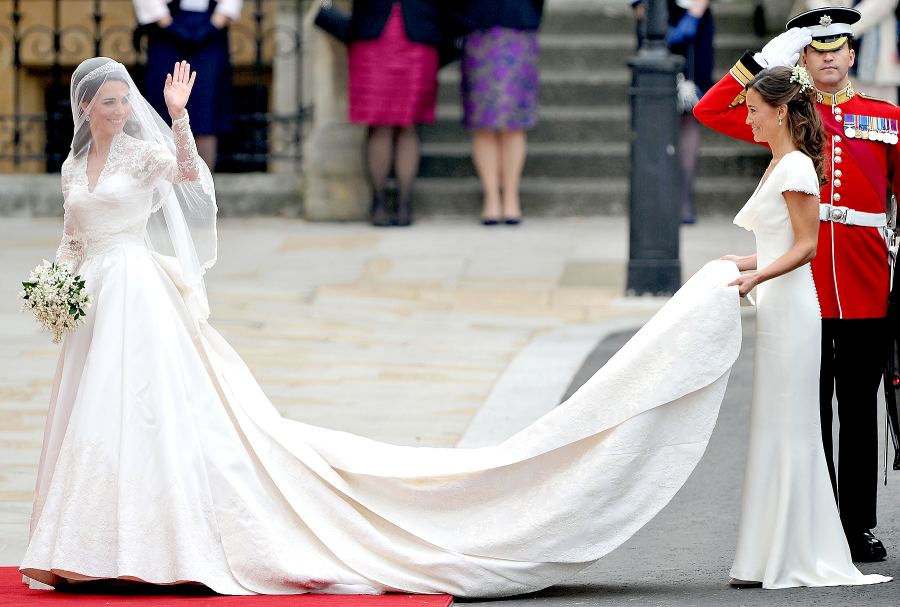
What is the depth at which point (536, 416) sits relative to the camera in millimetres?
8406

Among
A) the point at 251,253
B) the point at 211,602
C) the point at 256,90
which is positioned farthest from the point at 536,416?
the point at 256,90

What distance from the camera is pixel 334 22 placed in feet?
46.4

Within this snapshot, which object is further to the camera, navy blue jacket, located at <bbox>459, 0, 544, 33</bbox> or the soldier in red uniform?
navy blue jacket, located at <bbox>459, 0, 544, 33</bbox>

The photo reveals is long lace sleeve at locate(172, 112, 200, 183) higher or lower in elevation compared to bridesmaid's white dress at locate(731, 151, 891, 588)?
higher

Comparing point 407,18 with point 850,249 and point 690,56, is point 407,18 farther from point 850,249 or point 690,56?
point 850,249

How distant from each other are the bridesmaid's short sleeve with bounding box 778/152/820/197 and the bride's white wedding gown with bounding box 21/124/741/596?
1.07 feet

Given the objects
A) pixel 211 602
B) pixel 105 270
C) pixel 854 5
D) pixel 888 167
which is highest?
pixel 854 5

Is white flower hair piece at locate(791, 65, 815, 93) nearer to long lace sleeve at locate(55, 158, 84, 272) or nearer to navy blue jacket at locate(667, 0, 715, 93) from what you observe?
long lace sleeve at locate(55, 158, 84, 272)

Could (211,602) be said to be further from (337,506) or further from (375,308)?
(375,308)

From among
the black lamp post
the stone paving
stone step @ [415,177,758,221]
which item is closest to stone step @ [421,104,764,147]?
stone step @ [415,177,758,221]

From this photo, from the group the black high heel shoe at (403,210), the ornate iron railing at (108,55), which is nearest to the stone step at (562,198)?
the black high heel shoe at (403,210)

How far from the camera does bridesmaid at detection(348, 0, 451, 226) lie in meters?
13.9

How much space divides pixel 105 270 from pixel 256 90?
9.34 metres

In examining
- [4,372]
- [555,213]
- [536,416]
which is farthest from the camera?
[555,213]
